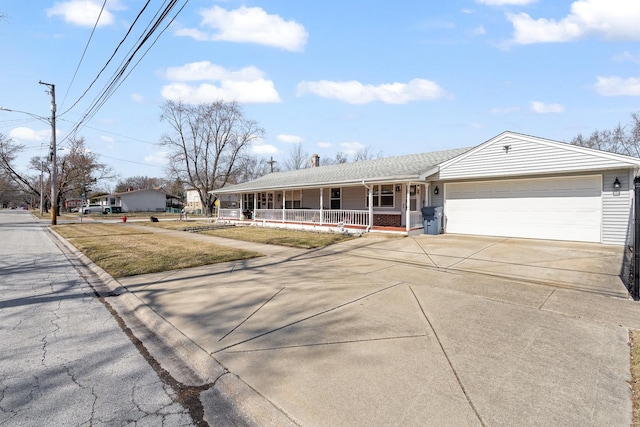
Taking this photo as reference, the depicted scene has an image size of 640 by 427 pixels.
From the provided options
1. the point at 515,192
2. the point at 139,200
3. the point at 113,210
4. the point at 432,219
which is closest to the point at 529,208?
the point at 515,192

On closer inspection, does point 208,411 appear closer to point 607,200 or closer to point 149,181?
point 607,200

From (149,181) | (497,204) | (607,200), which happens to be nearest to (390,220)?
(497,204)

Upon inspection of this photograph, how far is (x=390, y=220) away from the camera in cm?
1686

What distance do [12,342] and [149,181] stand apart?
12606 centimetres

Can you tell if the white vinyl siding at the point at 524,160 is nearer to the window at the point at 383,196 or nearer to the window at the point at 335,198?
the window at the point at 383,196

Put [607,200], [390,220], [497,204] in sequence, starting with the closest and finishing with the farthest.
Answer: [607,200] → [497,204] → [390,220]

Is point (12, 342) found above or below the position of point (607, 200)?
below

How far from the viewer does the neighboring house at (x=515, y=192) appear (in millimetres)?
11062

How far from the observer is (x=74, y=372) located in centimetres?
337

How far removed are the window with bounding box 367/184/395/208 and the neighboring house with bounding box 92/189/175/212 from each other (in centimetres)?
6065

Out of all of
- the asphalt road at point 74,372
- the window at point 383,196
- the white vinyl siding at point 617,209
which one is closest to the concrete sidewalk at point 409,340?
the asphalt road at point 74,372

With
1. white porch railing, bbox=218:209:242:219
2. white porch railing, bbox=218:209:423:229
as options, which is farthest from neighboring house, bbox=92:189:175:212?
white porch railing, bbox=218:209:423:229

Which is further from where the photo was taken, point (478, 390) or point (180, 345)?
point (180, 345)

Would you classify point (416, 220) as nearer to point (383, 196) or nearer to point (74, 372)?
point (383, 196)
